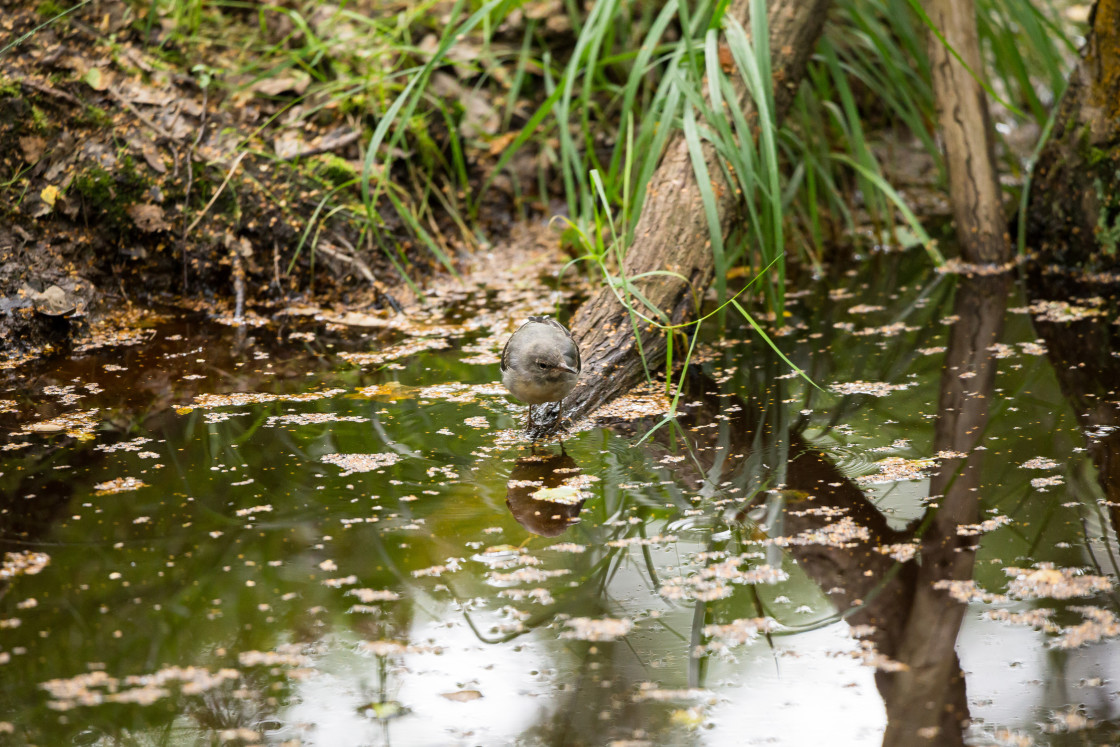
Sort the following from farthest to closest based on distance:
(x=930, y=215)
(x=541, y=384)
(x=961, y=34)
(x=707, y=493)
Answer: (x=930, y=215) → (x=961, y=34) → (x=541, y=384) → (x=707, y=493)

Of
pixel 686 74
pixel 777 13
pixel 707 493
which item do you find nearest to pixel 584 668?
pixel 707 493

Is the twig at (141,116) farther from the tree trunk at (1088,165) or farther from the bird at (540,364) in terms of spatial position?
the tree trunk at (1088,165)

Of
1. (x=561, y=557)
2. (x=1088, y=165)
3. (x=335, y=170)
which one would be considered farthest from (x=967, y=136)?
(x=561, y=557)

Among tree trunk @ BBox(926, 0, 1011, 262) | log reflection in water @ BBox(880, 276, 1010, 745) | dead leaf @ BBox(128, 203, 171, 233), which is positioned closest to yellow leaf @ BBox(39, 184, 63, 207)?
dead leaf @ BBox(128, 203, 171, 233)

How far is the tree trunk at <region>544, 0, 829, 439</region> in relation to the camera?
3357mm

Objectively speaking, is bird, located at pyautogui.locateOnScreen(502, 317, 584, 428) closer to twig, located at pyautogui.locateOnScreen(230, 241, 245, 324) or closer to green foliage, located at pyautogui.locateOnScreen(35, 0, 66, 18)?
twig, located at pyautogui.locateOnScreen(230, 241, 245, 324)

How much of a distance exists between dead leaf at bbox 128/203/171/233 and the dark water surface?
2.85 feet

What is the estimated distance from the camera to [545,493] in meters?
2.68

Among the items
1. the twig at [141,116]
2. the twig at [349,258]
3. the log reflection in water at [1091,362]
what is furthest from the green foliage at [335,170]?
the log reflection in water at [1091,362]

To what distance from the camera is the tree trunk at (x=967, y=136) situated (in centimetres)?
450

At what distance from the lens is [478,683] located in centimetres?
193

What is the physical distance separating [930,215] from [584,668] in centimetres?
473

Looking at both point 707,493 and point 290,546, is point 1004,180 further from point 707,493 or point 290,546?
point 290,546

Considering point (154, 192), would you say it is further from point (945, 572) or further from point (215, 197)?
point (945, 572)
